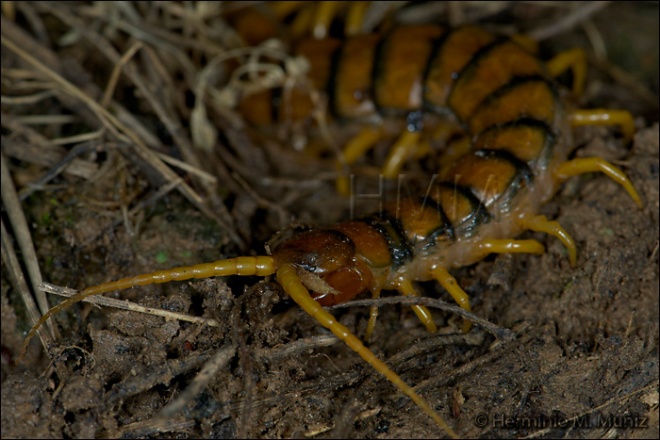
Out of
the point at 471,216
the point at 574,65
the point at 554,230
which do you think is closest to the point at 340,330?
the point at 471,216

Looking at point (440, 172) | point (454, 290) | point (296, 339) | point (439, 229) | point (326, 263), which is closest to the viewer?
point (326, 263)

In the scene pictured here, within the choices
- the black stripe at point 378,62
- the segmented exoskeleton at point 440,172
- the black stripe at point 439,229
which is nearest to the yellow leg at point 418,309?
the segmented exoskeleton at point 440,172

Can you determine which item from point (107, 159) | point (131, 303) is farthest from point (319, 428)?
point (107, 159)

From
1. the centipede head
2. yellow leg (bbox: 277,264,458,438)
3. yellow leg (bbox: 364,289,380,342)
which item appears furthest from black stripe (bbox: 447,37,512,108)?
yellow leg (bbox: 277,264,458,438)

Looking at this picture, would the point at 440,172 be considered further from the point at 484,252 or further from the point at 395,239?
the point at 395,239

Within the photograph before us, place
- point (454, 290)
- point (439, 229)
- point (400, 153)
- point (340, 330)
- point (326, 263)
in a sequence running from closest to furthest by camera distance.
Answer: point (340, 330) < point (326, 263) < point (454, 290) < point (439, 229) < point (400, 153)

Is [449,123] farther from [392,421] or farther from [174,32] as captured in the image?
[392,421]

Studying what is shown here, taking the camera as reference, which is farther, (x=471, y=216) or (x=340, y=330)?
(x=471, y=216)
